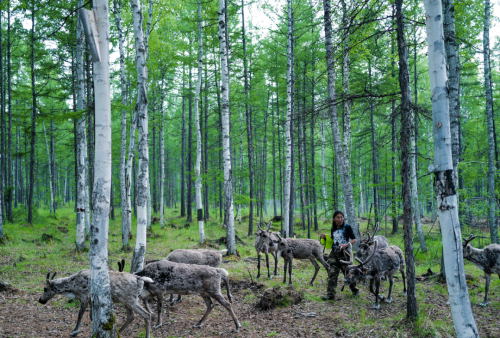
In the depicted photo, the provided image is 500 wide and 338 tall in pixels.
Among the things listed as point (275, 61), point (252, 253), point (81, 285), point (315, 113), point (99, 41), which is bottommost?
point (252, 253)

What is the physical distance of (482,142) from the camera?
2983 cm

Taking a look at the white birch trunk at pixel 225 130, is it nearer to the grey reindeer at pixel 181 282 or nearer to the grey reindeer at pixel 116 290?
the grey reindeer at pixel 181 282

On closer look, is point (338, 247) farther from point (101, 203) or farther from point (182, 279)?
point (101, 203)

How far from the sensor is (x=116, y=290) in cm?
616

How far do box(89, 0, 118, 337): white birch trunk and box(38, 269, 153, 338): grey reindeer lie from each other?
998 mm

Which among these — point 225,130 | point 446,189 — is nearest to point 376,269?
point 446,189

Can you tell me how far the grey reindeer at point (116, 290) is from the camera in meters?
6.11

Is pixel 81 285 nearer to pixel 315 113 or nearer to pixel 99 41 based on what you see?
pixel 99 41

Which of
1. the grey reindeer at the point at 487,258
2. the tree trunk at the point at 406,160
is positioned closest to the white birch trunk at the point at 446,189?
the tree trunk at the point at 406,160

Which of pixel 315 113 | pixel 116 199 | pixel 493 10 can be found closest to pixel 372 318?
pixel 315 113

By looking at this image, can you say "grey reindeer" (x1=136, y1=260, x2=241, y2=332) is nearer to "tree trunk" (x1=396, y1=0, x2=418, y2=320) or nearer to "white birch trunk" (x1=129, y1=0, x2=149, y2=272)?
"white birch trunk" (x1=129, y1=0, x2=149, y2=272)

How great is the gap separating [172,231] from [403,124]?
1777cm

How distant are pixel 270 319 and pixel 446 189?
4988 mm

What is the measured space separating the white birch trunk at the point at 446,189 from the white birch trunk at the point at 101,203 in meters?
5.11
